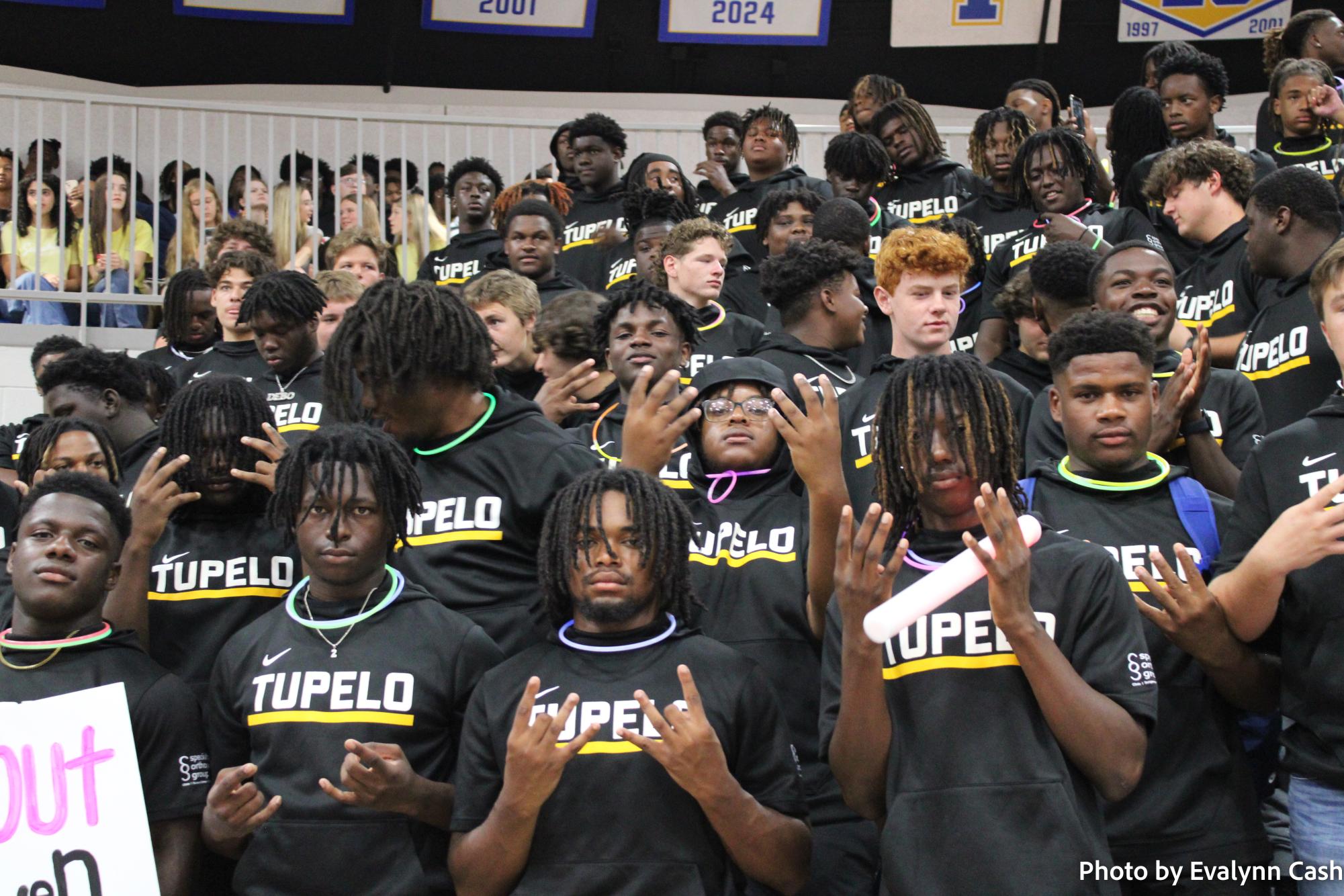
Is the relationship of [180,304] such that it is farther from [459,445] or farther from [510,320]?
[459,445]

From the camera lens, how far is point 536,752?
3193 millimetres

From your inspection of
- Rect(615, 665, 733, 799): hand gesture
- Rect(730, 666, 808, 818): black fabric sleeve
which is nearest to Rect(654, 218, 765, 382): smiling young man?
Rect(730, 666, 808, 818): black fabric sleeve

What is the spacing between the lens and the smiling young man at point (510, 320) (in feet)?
19.8

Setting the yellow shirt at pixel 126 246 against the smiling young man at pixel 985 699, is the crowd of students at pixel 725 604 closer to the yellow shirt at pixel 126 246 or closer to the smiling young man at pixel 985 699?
the smiling young man at pixel 985 699

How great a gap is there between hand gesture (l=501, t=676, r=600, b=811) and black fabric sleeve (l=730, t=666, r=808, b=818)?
1.23ft

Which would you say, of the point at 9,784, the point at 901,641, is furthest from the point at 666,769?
the point at 9,784

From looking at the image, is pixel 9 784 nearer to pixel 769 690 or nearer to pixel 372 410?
pixel 372 410

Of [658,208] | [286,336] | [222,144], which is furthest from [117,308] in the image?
[286,336]

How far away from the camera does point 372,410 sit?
13.5ft

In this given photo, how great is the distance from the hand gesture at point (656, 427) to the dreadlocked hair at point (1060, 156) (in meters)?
4.00

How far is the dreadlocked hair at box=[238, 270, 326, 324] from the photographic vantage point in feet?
18.4

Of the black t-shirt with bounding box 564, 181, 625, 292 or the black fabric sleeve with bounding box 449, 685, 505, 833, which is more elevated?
the black t-shirt with bounding box 564, 181, 625, 292

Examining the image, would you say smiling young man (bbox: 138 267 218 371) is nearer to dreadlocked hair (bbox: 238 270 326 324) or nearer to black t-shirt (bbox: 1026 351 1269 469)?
dreadlocked hair (bbox: 238 270 326 324)

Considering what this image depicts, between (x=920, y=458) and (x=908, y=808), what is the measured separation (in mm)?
763
